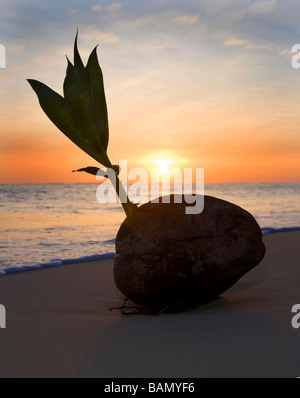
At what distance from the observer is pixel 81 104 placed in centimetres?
314

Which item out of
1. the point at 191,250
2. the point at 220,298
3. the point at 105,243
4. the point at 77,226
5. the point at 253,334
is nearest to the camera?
the point at 253,334

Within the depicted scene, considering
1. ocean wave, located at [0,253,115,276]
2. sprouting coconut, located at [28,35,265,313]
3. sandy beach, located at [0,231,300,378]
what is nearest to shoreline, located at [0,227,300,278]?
ocean wave, located at [0,253,115,276]

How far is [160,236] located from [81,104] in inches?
→ 41.4

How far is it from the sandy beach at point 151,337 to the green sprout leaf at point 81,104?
1216mm

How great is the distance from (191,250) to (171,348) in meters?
0.75

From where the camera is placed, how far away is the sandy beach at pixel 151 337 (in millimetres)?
2125

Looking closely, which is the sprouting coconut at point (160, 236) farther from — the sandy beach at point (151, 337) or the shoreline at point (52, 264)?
the shoreline at point (52, 264)

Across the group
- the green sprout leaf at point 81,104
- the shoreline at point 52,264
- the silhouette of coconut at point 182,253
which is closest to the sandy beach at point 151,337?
the silhouette of coconut at point 182,253

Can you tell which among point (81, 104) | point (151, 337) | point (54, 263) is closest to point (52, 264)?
point (54, 263)

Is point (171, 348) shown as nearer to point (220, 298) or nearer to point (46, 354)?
point (46, 354)

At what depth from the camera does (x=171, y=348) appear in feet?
7.75

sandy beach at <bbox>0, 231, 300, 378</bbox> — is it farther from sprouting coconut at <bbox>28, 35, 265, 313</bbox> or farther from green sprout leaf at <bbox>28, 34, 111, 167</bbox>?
green sprout leaf at <bbox>28, 34, 111, 167</bbox>

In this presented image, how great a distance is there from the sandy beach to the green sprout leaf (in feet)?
3.99

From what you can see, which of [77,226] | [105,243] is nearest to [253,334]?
[105,243]
